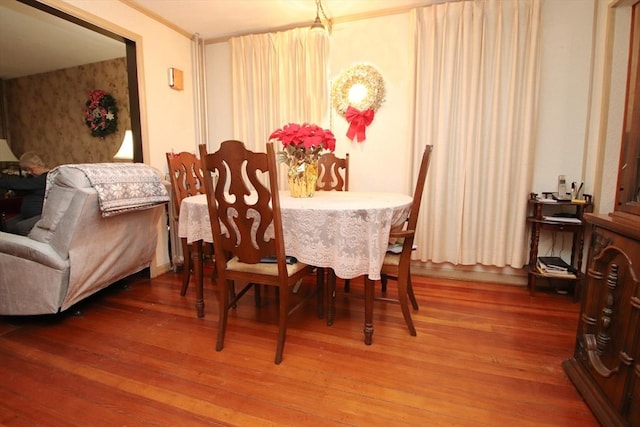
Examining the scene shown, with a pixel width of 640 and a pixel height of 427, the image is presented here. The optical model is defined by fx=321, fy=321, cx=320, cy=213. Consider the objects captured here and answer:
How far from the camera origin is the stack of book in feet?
8.14

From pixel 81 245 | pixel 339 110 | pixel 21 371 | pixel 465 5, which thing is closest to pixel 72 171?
pixel 81 245

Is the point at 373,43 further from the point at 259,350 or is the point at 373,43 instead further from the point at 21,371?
the point at 21,371

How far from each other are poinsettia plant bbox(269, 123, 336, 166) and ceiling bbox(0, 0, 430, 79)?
149cm

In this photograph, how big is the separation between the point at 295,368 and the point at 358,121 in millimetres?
2276

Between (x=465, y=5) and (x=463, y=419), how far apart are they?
9.81 ft

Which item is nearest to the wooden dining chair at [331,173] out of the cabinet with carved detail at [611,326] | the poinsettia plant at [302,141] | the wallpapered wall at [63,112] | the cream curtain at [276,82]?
the cream curtain at [276,82]

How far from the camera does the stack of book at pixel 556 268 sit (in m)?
2.48

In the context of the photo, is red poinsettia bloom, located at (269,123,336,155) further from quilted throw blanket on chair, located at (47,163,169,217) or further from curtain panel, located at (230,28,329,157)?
curtain panel, located at (230,28,329,157)

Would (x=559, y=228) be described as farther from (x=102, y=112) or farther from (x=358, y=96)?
(x=102, y=112)

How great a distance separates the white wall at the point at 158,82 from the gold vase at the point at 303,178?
167cm

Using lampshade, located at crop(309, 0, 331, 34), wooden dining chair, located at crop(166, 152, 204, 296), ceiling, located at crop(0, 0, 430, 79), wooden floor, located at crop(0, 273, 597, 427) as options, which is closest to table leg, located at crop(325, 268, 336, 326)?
wooden floor, located at crop(0, 273, 597, 427)

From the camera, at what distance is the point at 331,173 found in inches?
118

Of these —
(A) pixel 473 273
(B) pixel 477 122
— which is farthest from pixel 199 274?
(B) pixel 477 122

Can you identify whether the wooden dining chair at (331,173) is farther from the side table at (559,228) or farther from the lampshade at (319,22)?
the side table at (559,228)
